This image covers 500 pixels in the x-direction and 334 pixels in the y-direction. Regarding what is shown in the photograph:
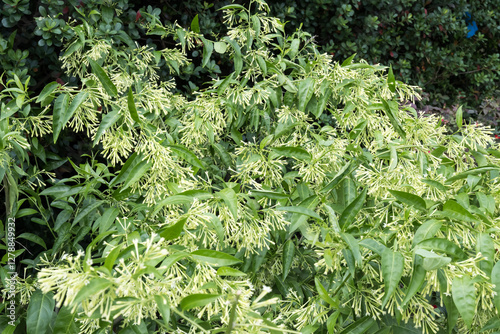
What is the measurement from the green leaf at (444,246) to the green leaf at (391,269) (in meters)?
0.05

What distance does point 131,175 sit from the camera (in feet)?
4.28

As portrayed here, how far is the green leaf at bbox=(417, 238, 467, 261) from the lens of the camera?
38.7 inches

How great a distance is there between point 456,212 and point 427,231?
88 mm

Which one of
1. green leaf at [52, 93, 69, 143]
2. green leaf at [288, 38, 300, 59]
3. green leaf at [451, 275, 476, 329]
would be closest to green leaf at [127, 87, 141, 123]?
green leaf at [52, 93, 69, 143]

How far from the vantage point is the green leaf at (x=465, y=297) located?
0.88m

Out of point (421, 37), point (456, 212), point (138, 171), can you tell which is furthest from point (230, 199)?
point (421, 37)

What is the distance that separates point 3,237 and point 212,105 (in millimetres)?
988

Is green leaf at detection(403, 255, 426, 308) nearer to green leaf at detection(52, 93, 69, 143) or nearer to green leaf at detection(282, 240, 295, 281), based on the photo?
green leaf at detection(282, 240, 295, 281)

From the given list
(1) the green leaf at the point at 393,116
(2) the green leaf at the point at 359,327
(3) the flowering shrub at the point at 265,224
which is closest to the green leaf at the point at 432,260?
(3) the flowering shrub at the point at 265,224

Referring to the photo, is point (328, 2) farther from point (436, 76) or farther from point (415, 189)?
point (415, 189)

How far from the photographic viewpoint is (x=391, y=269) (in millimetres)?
974

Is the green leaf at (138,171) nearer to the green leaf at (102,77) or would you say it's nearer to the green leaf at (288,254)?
the green leaf at (102,77)

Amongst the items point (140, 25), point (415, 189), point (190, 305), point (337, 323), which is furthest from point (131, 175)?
point (140, 25)

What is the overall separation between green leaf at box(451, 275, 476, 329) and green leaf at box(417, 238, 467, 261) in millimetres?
63
